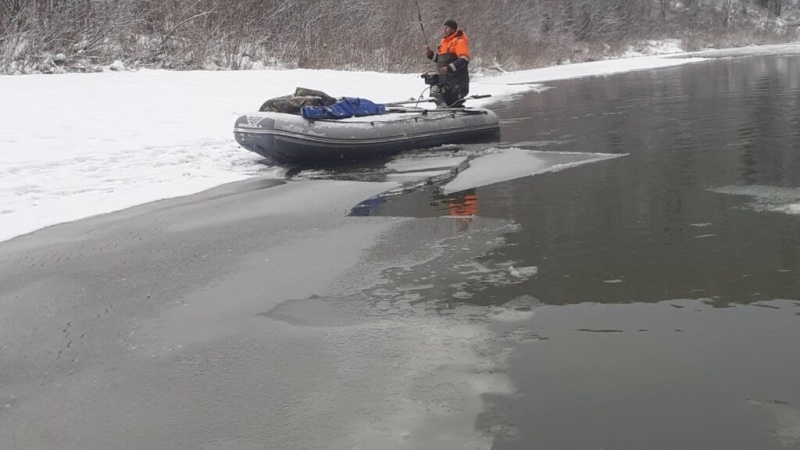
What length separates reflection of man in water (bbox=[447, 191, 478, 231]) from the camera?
18.7 feet

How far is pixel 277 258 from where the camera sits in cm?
517

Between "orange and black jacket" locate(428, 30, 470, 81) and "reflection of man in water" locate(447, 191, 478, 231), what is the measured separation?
17.2 ft

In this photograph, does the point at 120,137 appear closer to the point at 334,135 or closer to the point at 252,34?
the point at 334,135

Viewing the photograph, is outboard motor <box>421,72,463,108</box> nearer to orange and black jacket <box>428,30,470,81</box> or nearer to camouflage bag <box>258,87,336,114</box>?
orange and black jacket <box>428,30,470,81</box>

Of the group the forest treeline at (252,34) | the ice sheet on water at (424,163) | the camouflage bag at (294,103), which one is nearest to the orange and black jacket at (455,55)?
the forest treeline at (252,34)

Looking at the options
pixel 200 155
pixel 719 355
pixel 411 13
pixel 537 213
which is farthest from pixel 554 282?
pixel 411 13

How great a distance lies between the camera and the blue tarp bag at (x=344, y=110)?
9141 millimetres

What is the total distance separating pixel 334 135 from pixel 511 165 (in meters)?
2.18

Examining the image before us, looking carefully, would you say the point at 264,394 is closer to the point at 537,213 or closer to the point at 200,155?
the point at 537,213

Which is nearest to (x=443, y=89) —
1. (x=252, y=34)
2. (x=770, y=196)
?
(x=770, y=196)

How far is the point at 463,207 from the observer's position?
20.6 feet

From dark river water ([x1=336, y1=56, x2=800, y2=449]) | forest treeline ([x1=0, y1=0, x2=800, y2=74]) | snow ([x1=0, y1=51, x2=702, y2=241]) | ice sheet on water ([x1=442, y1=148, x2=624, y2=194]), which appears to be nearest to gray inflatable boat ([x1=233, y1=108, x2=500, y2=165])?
snow ([x1=0, y1=51, x2=702, y2=241])

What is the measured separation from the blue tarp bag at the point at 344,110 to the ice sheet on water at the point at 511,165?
1.80 meters

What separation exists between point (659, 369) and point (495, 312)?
3.06 ft
